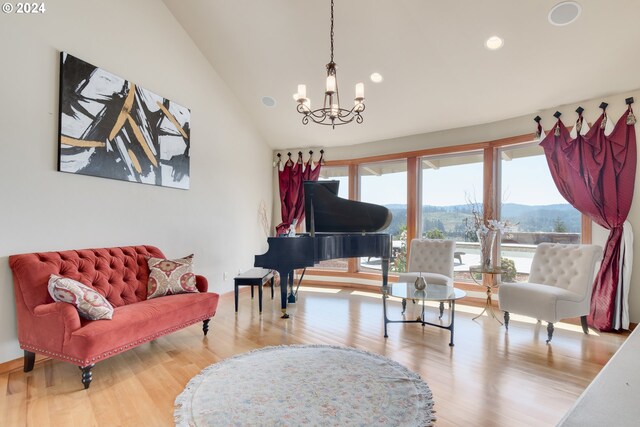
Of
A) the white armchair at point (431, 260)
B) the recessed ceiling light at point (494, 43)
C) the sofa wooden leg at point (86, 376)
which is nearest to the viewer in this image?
the sofa wooden leg at point (86, 376)

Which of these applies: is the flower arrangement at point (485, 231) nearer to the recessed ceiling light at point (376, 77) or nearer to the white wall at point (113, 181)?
the recessed ceiling light at point (376, 77)

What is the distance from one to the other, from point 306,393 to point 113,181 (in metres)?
2.90

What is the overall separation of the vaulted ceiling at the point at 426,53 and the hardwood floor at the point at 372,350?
9.51 feet

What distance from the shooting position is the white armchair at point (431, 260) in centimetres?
443

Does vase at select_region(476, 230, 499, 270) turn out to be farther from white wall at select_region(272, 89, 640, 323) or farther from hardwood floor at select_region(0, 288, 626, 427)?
white wall at select_region(272, 89, 640, 323)

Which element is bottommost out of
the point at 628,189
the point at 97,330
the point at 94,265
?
the point at 97,330

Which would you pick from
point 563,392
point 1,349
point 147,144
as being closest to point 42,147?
point 147,144

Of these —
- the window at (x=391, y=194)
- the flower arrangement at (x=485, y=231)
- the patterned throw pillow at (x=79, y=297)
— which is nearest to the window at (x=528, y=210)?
the flower arrangement at (x=485, y=231)

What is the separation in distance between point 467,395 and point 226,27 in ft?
15.9

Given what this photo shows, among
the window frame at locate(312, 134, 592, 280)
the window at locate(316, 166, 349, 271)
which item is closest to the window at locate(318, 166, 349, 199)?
the window at locate(316, 166, 349, 271)

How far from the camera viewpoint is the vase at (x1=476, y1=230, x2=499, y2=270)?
4.16m

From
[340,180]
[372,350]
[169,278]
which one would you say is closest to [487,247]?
[372,350]

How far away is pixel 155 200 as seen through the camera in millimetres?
4008

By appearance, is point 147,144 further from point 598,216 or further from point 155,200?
point 598,216
